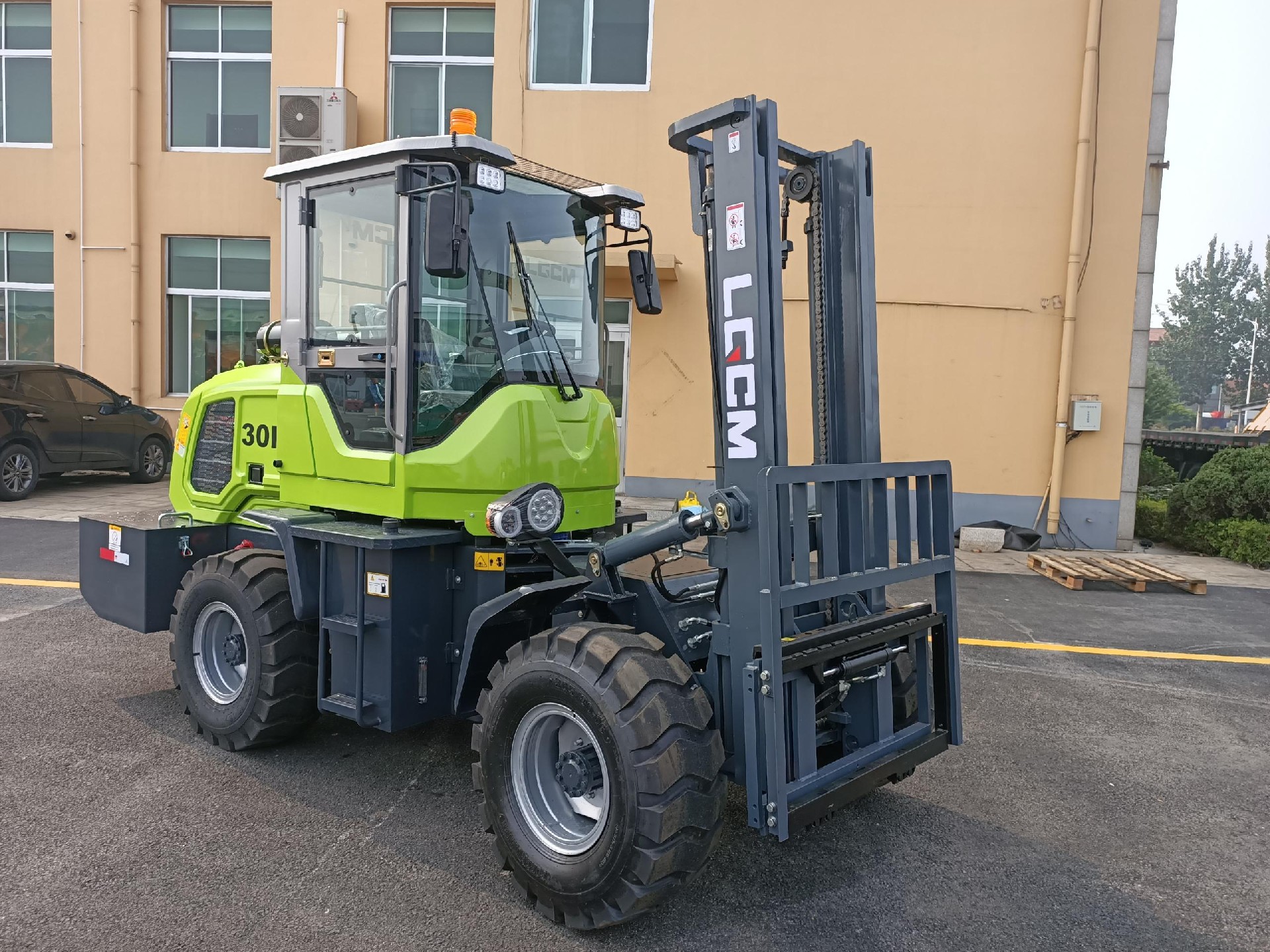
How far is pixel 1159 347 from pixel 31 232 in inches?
4093

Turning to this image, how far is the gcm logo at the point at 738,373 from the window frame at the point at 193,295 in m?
13.5

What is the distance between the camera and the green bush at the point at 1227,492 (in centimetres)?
1207

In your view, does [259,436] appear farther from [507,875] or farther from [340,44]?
[340,44]

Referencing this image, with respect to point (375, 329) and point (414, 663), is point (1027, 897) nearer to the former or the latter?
point (414, 663)

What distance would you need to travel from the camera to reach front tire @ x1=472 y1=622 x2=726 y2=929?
302cm

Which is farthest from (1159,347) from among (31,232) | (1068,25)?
(31,232)

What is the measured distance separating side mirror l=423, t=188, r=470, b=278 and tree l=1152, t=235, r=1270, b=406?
10444 cm

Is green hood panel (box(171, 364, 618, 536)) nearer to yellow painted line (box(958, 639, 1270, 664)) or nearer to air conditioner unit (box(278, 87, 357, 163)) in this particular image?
yellow painted line (box(958, 639, 1270, 664))

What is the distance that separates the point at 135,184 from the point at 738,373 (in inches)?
595

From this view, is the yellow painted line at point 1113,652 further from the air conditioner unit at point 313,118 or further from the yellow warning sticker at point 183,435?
the air conditioner unit at point 313,118

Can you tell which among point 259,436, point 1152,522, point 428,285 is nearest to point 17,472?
point 259,436

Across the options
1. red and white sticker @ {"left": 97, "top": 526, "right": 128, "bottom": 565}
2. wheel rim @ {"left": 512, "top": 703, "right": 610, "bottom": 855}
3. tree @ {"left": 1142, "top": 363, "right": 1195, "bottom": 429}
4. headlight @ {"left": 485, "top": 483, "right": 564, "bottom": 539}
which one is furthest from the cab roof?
tree @ {"left": 1142, "top": 363, "right": 1195, "bottom": 429}

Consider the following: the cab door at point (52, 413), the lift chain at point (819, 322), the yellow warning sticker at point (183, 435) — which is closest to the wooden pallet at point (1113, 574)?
the lift chain at point (819, 322)

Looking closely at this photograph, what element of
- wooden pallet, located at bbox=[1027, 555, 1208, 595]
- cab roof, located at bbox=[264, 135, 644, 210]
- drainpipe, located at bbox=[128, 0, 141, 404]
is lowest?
wooden pallet, located at bbox=[1027, 555, 1208, 595]
